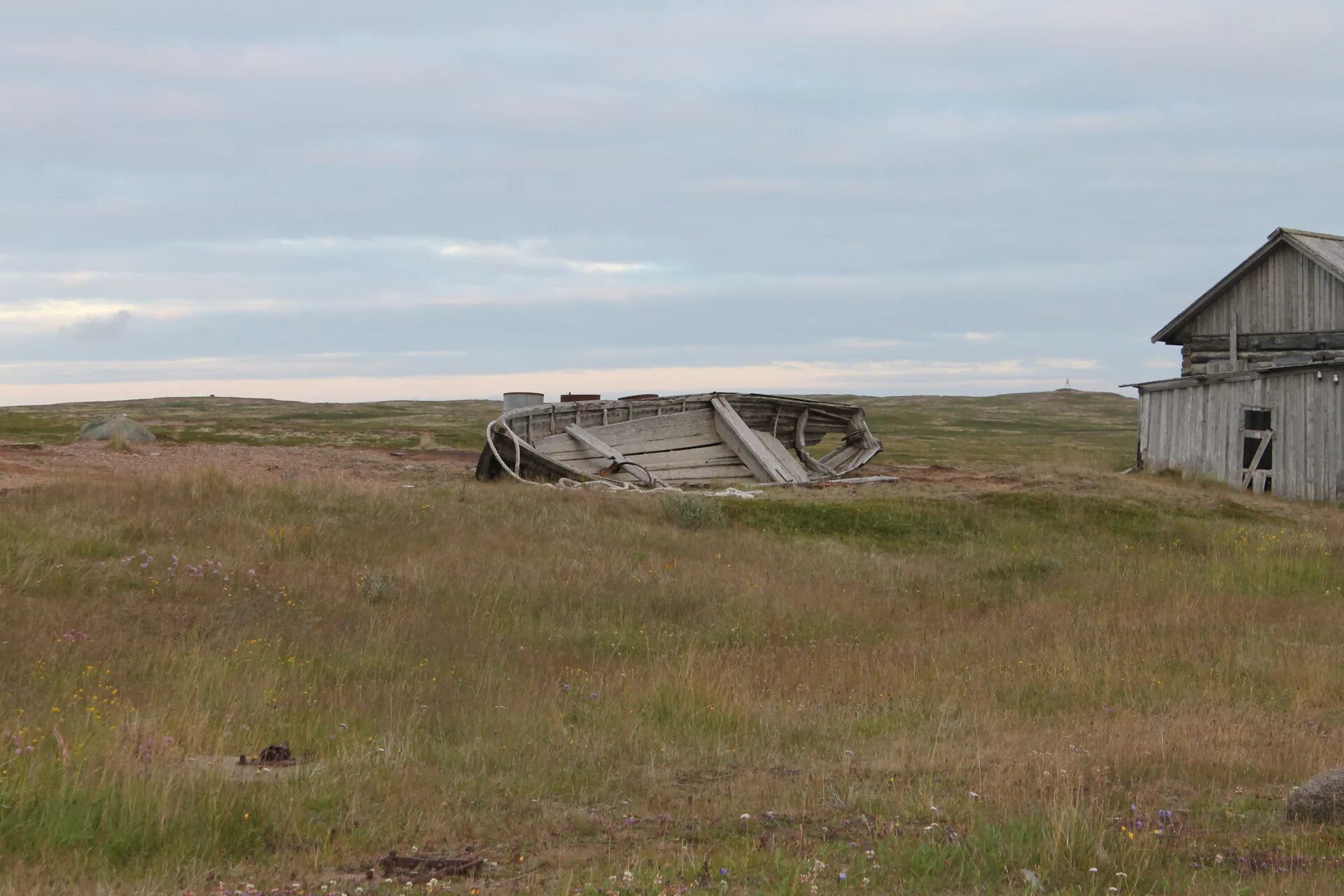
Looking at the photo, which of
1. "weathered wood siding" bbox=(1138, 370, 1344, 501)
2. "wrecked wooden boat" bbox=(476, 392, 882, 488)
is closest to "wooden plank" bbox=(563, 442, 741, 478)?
"wrecked wooden boat" bbox=(476, 392, 882, 488)

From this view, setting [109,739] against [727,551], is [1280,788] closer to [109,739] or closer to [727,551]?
[109,739]

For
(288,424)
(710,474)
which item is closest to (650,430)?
(710,474)

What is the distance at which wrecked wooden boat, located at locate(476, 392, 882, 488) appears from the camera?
19953 mm

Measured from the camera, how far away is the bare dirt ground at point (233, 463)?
1625cm

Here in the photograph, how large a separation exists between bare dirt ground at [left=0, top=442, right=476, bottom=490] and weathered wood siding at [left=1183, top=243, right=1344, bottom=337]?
62.4 ft

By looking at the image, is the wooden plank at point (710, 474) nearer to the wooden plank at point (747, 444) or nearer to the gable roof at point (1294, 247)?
the wooden plank at point (747, 444)

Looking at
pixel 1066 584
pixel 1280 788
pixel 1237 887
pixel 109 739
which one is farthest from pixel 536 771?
pixel 1066 584

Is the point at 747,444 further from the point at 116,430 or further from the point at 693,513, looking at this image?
the point at 116,430

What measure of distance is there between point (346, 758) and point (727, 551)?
8.89 metres

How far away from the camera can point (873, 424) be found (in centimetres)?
6738

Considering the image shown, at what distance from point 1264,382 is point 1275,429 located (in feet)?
3.35

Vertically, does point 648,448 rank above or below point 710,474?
above

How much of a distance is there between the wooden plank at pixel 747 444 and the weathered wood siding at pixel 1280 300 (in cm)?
1299

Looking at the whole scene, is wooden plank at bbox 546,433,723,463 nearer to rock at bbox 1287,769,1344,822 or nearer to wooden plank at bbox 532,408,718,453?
wooden plank at bbox 532,408,718,453
